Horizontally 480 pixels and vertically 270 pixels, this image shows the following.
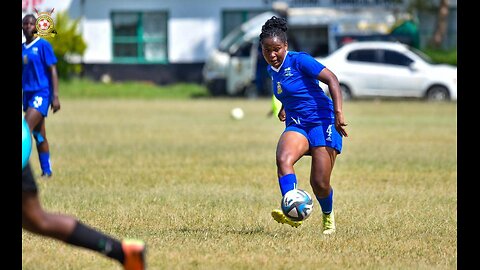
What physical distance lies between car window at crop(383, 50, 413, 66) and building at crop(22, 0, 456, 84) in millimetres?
10051

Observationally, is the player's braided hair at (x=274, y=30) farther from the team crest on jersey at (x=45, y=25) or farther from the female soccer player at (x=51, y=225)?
the female soccer player at (x=51, y=225)

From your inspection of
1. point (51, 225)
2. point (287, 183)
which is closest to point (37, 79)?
point (287, 183)

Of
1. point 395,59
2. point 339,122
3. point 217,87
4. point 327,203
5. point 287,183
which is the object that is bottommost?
point 217,87

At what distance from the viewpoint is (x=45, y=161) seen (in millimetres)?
13852

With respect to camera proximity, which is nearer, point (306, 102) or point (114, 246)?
point (114, 246)

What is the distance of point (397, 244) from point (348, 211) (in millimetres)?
2097

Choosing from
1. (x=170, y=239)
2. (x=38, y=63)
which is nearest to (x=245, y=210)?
(x=170, y=239)

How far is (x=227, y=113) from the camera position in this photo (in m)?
28.3

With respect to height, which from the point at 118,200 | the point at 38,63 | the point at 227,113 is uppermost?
the point at 38,63

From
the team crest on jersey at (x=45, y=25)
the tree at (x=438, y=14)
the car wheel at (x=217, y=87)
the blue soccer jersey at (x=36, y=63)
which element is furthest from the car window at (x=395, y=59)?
the team crest on jersey at (x=45, y=25)

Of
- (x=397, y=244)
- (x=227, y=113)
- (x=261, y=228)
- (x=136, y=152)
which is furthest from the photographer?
(x=227, y=113)

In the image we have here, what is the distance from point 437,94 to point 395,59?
1.63 m

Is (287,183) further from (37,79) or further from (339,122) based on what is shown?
(37,79)
